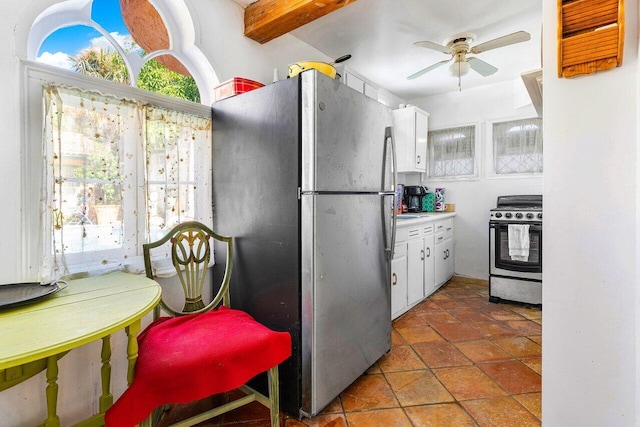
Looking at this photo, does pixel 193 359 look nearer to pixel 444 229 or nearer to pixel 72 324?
Result: pixel 72 324

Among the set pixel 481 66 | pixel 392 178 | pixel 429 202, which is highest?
pixel 481 66

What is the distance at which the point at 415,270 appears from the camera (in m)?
3.19

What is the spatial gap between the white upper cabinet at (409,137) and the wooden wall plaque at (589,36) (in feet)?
9.57

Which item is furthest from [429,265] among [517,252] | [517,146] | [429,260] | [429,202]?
[517,146]

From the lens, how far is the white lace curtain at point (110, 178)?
1448mm

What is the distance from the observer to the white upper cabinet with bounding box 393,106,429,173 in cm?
396

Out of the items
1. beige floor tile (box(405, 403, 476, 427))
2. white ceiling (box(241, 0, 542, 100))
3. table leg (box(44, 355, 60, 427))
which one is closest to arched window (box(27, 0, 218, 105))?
white ceiling (box(241, 0, 542, 100))

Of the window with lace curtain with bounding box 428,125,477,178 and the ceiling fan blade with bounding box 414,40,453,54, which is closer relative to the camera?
the ceiling fan blade with bounding box 414,40,453,54

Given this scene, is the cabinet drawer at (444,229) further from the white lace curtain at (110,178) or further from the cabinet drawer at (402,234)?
the white lace curtain at (110,178)

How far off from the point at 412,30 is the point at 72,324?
2911 mm

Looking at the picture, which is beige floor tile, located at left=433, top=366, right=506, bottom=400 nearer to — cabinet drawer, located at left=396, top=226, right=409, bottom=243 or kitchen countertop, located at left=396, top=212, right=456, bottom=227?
cabinet drawer, located at left=396, top=226, right=409, bottom=243

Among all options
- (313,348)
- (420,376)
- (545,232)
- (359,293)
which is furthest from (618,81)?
(420,376)

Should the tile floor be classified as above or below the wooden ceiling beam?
below

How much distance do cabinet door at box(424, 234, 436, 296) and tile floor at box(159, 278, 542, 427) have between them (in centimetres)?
44
